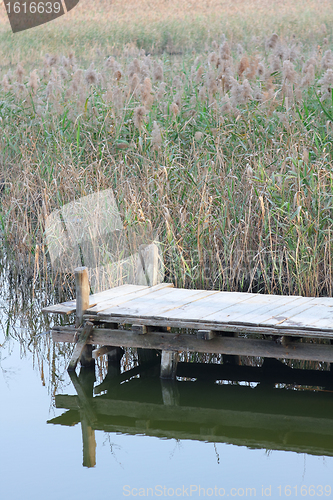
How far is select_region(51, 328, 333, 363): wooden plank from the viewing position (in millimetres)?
4059

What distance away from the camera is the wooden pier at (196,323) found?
4043 millimetres

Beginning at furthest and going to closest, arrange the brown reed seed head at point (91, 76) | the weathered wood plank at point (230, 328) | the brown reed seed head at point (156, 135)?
the brown reed seed head at point (91, 76) < the brown reed seed head at point (156, 135) < the weathered wood plank at point (230, 328)

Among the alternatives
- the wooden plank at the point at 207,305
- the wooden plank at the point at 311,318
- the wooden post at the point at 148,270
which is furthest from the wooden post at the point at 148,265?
the wooden plank at the point at 311,318

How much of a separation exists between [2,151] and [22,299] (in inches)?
57.3

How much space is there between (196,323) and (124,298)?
766 millimetres

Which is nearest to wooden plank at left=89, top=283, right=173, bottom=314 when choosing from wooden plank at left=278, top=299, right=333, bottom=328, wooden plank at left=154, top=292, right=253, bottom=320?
wooden plank at left=154, top=292, right=253, bottom=320

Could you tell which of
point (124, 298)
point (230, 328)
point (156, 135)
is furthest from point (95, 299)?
point (156, 135)

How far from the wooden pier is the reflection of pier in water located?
0.20m

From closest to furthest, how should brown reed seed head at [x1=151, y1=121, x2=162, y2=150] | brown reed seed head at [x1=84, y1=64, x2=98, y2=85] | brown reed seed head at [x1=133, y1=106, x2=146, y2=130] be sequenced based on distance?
1. brown reed seed head at [x1=151, y1=121, x2=162, y2=150]
2. brown reed seed head at [x1=133, y1=106, x2=146, y2=130]
3. brown reed seed head at [x1=84, y1=64, x2=98, y2=85]

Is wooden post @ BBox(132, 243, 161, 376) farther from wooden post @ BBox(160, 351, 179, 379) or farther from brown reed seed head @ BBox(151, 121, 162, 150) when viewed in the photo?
brown reed seed head @ BBox(151, 121, 162, 150)

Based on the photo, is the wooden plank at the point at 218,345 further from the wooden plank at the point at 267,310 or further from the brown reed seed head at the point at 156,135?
the brown reed seed head at the point at 156,135

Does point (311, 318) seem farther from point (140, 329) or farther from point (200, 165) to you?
point (200, 165)

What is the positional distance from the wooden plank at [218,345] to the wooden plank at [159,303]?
14 centimetres

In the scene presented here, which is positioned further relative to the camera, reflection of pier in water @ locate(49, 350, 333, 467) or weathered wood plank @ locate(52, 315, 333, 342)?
weathered wood plank @ locate(52, 315, 333, 342)
